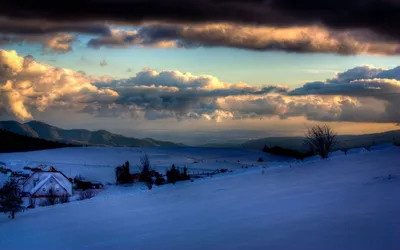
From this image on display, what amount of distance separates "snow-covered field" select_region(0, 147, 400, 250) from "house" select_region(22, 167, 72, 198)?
2102 centimetres

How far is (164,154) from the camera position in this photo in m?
116

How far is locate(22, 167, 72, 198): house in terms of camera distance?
52.6 meters

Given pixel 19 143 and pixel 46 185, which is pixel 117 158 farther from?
pixel 46 185

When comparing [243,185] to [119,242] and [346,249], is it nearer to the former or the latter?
[119,242]

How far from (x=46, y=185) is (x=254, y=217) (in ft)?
134

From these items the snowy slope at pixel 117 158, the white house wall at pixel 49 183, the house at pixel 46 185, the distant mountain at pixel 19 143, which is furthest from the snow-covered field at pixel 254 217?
the distant mountain at pixel 19 143

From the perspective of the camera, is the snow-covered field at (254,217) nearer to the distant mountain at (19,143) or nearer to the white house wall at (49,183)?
the white house wall at (49,183)

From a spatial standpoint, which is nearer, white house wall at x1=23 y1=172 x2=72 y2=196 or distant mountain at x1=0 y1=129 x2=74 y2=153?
white house wall at x1=23 y1=172 x2=72 y2=196

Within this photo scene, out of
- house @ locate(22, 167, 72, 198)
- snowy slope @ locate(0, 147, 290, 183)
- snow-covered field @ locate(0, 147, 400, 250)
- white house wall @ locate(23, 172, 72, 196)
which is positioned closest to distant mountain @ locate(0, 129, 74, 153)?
snowy slope @ locate(0, 147, 290, 183)

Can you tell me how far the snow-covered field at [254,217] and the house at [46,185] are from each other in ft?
69.0

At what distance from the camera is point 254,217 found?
16.5 m

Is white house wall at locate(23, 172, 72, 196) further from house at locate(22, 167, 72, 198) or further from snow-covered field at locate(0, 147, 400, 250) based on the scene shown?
snow-covered field at locate(0, 147, 400, 250)

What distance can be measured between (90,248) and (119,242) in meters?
0.87

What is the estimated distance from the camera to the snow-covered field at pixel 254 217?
12.5 m
